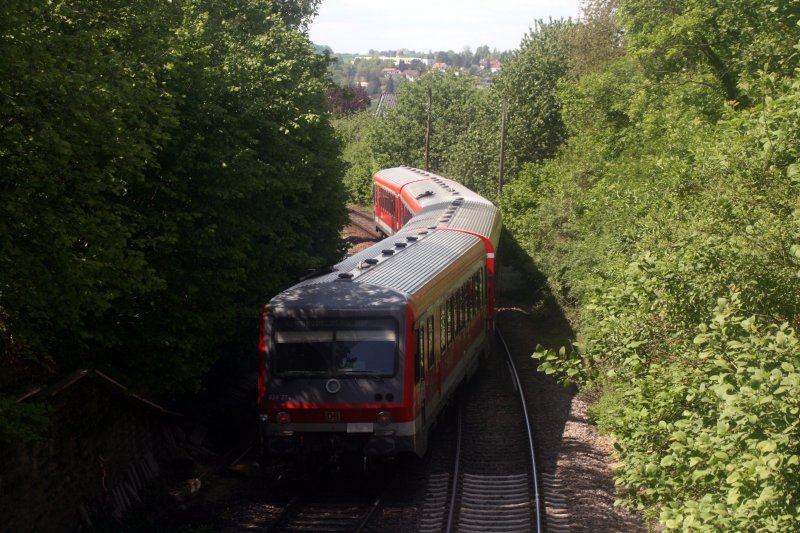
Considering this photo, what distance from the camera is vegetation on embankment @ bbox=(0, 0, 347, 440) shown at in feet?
32.6

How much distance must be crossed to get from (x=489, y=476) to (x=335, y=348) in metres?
3.48

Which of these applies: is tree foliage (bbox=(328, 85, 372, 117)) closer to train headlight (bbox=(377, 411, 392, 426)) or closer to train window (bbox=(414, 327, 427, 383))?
train window (bbox=(414, 327, 427, 383))

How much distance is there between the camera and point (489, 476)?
14.9 metres

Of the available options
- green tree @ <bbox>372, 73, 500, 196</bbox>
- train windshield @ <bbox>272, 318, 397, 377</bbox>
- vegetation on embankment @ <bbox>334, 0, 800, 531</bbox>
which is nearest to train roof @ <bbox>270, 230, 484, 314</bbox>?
train windshield @ <bbox>272, 318, 397, 377</bbox>

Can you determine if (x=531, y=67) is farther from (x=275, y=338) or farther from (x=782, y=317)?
(x=782, y=317)

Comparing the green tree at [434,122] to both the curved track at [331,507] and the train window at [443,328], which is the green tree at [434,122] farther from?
the curved track at [331,507]

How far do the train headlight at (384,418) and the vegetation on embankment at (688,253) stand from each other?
291 centimetres

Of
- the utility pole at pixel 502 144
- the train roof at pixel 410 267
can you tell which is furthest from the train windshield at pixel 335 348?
the utility pole at pixel 502 144

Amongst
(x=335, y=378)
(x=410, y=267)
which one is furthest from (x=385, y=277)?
(x=335, y=378)

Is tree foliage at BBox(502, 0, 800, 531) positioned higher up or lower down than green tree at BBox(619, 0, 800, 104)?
lower down

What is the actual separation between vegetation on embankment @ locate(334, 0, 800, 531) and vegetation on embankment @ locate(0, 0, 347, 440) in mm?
5453

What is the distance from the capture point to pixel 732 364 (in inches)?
286

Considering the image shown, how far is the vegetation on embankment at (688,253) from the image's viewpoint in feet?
21.9

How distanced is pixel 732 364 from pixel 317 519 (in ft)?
24.4
